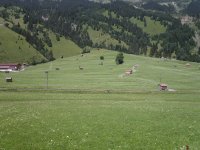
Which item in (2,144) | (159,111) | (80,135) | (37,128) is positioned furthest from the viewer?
(159,111)

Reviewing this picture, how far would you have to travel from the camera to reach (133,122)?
40.9 meters

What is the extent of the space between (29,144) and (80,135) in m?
5.32

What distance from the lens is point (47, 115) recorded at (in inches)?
1809

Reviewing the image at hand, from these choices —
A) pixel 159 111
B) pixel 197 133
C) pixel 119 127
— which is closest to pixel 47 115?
pixel 119 127

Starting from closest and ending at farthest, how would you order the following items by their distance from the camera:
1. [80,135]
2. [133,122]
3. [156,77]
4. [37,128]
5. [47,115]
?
1. [80,135]
2. [37,128]
3. [133,122]
4. [47,115]
5. [156,77]

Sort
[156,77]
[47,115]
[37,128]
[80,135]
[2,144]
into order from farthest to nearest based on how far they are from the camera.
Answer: [156,77] < [47,115] < [37,128] < [80,135] < [2,144]

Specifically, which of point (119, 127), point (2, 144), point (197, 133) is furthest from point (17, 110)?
point (197, 133)

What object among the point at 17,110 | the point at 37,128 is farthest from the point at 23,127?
the point at 17,110

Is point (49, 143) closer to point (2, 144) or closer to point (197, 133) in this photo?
point (2, 144)

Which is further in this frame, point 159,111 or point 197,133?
point 159,111

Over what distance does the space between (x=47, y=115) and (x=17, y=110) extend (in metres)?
7.48

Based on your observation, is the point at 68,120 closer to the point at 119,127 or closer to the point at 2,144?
the point at 119,127

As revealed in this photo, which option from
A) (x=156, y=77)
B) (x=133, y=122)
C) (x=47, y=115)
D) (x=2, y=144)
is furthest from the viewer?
(x=156, y=77)

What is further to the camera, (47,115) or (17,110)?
(17,110)
